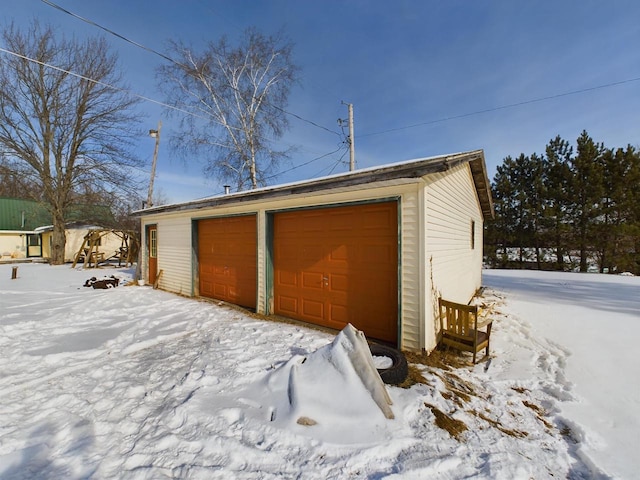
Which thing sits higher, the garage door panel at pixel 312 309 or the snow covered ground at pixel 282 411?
the garage door panel at pixel 312 309

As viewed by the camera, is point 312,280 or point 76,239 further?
point 76,239

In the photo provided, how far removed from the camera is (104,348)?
4.18 meters

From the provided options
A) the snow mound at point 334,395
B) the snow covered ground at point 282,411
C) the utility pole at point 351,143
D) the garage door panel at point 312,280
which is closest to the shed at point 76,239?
the utility pole at point 351,143

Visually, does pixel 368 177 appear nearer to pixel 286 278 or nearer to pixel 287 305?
pixel 286 278

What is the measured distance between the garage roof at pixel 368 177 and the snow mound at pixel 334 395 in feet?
7.46

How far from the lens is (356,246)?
4746mm

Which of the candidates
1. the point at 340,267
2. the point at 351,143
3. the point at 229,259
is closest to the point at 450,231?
the point at 340,267

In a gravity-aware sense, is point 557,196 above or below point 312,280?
above

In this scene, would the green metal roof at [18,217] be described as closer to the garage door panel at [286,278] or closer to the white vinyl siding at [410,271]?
the garage door panel at [286,278]

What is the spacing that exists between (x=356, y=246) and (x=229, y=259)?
13.0ft

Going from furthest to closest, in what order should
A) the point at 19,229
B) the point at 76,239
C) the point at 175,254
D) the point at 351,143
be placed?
the point at 19,229, the point at 76,239, the point at 351,143, the point at 175,254

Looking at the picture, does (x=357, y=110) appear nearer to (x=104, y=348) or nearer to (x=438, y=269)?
(x=438, y=269)

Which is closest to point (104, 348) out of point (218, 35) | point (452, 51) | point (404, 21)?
point (404, 21)

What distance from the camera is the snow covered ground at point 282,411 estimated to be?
2.03 m
